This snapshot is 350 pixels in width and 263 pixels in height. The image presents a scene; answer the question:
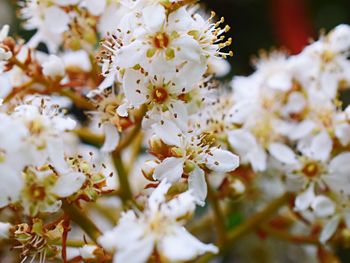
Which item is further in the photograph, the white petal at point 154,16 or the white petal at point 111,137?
the white petal at point 111,137

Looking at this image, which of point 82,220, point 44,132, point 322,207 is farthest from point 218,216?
point 44,132

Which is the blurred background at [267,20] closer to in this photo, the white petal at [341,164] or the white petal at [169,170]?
the white petal at [341,164]


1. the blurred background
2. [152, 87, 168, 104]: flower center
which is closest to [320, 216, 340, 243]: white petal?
[152, 87, 168, 104]: flower center

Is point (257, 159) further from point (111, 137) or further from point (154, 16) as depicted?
point (154, 16)

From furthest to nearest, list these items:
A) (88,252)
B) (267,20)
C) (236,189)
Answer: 1. (267,20)
2. (236,189)
3. (88,252)

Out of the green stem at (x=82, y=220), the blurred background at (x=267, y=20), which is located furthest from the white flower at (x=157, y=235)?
the blurred background at (x=267, y=20)

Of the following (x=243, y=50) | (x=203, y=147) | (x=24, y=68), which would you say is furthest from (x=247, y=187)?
(x=243, y=50)
